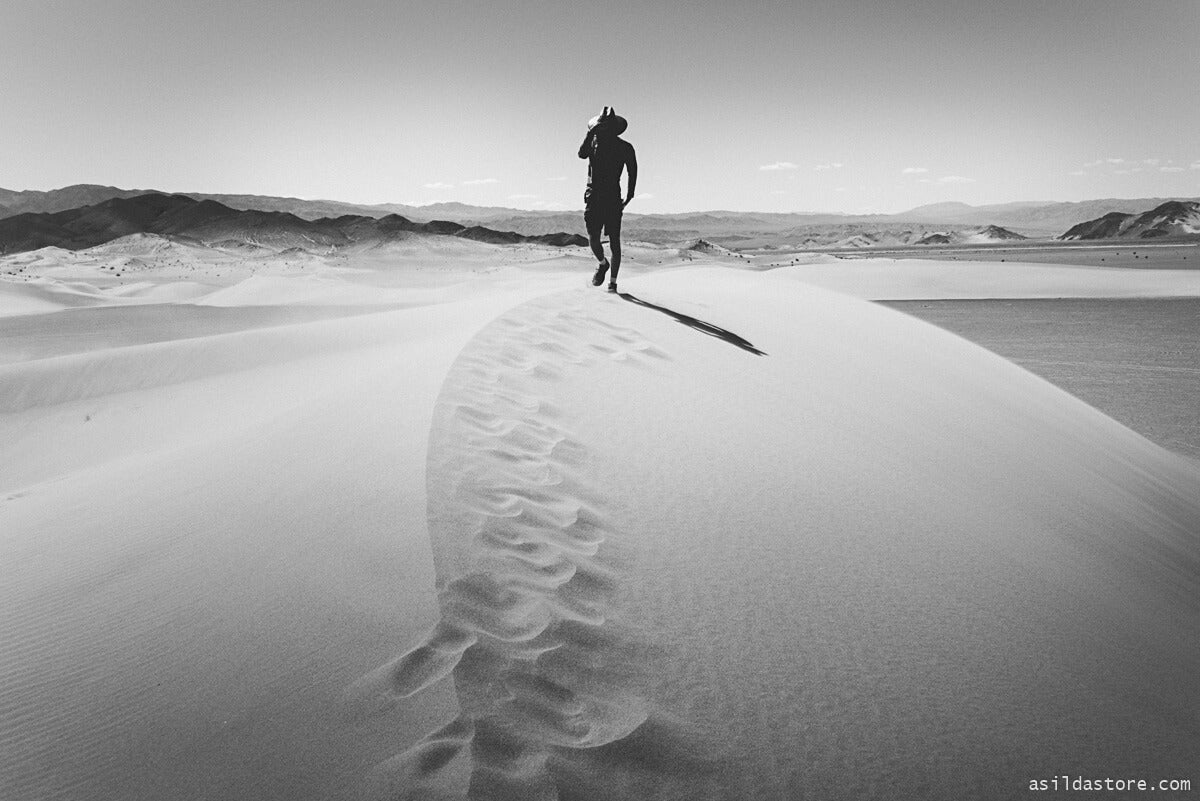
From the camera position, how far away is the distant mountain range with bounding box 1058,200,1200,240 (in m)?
83.8

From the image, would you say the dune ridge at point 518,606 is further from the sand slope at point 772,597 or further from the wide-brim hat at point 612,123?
the wide-brim hat at point 612,123

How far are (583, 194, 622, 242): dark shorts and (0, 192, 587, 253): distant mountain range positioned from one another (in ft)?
154

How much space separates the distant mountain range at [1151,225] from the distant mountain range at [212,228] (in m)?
70.0

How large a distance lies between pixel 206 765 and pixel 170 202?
8426 centimetres

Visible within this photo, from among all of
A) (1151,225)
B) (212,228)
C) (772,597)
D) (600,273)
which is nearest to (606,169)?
(600,273)

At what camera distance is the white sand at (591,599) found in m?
1.74

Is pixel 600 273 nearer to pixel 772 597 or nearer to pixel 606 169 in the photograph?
pixel 606 169

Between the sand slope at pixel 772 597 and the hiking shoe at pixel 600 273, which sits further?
the hiking shoe at pixel 600 273

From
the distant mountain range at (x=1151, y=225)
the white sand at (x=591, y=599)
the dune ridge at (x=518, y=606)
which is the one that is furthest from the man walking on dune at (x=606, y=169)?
the distant mountain range at (x=1151, y=225)

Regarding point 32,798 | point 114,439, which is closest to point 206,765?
point 32,798

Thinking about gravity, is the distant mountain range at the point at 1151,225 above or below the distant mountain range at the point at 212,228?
below

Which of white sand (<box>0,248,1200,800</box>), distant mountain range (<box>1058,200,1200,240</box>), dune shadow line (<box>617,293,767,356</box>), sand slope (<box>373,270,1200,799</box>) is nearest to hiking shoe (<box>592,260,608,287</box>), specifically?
dune shadow line (<box>617,293,767,356</box>)

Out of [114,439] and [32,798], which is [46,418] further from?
[32,798]

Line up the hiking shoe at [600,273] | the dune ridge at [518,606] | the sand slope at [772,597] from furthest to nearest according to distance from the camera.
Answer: the hiking shoe at [600,273]
the sand slope at [772,597]
the dune ridge at [518,606]
